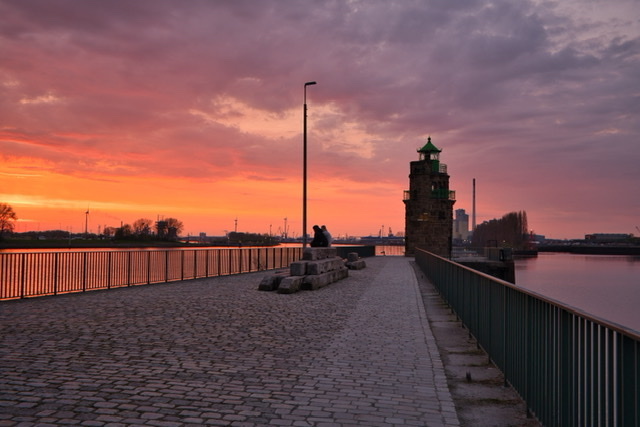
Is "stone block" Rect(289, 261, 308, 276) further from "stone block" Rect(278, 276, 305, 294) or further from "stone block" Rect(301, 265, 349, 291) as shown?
"stone block" Rect(278, 276, 305, 294)

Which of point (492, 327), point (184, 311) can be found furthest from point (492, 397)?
point (184, 311)

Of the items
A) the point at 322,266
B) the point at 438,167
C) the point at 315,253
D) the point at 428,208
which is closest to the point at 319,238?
the point at 315,253

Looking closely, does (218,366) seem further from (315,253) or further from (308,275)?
(315,253)

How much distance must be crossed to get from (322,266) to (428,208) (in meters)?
37.6

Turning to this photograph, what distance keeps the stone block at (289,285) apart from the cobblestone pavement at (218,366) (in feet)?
11.0

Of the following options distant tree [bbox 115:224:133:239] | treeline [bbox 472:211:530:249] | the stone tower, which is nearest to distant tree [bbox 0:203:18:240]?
distant tree [bbox 115:224:133:239]

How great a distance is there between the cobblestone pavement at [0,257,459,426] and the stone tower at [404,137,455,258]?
43136 millimetres

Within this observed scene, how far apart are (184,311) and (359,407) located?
25.2 feet

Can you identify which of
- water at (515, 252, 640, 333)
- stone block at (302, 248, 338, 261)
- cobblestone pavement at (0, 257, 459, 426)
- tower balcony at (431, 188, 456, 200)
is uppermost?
tower balcony at (431, 188, 456, 200)

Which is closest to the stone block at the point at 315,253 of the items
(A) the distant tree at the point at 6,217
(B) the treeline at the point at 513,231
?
(A) the distant tree at the point at 6,217

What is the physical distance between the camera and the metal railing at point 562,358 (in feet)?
10.1

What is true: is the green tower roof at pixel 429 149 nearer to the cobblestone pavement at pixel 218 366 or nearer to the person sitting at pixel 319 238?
the person sitting at pixel 319 238

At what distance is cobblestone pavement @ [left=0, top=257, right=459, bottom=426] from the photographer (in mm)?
4898

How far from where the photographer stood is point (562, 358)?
4.11 m
